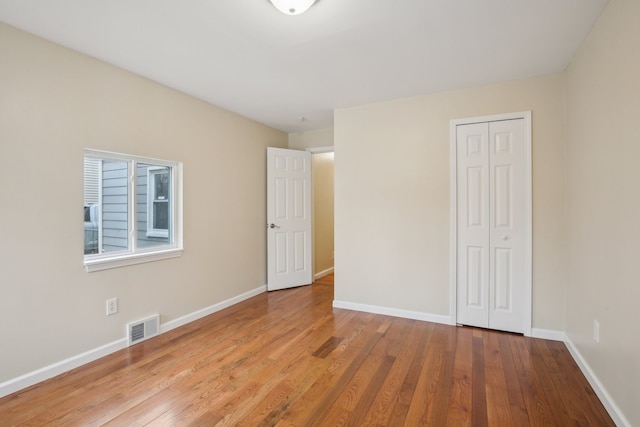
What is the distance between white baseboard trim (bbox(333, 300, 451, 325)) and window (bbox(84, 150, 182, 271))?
6.51 feet

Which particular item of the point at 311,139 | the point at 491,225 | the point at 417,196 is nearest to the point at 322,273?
the point at 311,139

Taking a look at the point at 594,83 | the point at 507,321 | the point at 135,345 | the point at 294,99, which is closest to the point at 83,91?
the point at 294,99

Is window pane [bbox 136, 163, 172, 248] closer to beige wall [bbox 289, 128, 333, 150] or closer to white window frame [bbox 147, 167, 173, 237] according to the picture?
white window frame [bbox 147, 167, 173, 237]

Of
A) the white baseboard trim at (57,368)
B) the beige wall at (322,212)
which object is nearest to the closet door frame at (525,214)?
the beige wall at (322,212)

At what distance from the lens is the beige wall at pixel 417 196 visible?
2.72 metres

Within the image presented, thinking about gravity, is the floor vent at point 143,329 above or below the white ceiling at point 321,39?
below

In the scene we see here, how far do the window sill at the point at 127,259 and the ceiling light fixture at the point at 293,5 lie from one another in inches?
91.4

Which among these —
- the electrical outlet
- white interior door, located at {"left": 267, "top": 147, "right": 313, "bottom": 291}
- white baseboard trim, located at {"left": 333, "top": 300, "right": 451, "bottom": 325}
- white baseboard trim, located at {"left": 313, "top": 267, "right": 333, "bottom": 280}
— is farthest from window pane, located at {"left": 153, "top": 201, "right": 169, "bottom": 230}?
white baseboard trim, located at {"left": 313, "top": 267, "right": 333, "bottom": 280}

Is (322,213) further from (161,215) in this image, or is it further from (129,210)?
(129,210)

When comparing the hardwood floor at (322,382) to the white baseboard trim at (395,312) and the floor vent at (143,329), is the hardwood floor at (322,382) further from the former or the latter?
the white baseboard trim at (395,312)

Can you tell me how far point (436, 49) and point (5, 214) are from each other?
10.6ft

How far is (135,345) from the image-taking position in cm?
266

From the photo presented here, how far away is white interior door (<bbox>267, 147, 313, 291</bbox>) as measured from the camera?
4336 millimetres

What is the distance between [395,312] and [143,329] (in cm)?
255
